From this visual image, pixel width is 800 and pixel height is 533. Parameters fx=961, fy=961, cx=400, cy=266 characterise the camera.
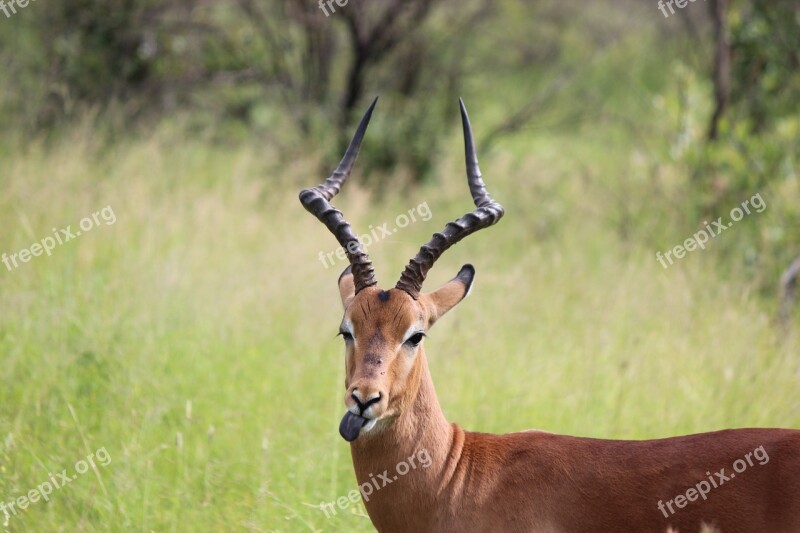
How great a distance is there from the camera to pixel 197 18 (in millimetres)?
12664

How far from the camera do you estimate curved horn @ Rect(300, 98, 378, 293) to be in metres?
4.10

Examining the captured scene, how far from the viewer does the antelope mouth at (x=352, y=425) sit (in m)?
3.41

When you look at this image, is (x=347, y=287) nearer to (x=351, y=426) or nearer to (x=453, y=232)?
(x=453, y=232)

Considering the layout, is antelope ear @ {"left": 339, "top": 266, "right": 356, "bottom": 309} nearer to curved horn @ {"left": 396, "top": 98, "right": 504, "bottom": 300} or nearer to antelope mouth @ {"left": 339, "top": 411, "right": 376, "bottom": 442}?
curved horn @ {"left": 396, "top": 98, "right": 504, "bottom": 300}

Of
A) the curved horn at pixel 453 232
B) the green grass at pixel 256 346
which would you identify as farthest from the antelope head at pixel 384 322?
the green grass at pixel 256 346

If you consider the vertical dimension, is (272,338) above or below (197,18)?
below

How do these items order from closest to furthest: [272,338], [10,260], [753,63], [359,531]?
1. [359,531]
2. [272,338]
3. [10,260]
4. [753,63]

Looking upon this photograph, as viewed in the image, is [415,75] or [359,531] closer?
[359,531]

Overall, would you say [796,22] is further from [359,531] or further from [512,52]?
[359,531]

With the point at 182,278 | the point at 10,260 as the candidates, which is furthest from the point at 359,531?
the point at 10,260

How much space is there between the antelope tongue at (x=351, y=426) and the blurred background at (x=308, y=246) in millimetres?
970

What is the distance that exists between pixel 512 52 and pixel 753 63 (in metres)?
5.99

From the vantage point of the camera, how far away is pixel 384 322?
383 cm

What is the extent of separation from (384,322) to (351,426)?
21.0 inches
